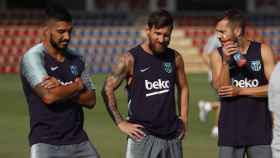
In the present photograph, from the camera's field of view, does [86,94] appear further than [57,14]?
Yes

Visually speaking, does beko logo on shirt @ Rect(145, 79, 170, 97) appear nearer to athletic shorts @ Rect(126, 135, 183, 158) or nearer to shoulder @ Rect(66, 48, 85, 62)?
athletic shorts @ Rect(126, 135, 183, 158)

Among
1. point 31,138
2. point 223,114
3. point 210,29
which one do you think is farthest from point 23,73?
point 210,29

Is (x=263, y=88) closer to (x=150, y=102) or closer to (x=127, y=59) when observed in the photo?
(x=150, y=102)

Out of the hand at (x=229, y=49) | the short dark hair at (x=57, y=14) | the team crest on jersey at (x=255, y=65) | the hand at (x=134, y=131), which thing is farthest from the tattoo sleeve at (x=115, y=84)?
the team crest on jersey at (x=255, y=65)

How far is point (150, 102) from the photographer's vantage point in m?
8.81

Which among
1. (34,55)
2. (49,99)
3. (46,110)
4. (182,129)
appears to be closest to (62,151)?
(46,110)

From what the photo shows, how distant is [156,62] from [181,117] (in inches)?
22.5

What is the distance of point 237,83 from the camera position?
30.0 feet

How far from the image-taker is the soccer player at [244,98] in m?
9.05

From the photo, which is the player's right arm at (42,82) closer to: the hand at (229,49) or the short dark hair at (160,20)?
the short dark hair at (160,20)

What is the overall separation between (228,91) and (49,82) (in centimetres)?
172

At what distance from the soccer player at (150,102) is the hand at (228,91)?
1.53 feet

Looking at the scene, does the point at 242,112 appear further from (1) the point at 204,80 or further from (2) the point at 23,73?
(1) the point at 204,80

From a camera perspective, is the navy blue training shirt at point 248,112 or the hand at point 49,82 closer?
the hand at point 49,82
